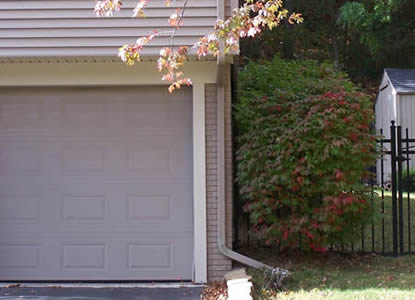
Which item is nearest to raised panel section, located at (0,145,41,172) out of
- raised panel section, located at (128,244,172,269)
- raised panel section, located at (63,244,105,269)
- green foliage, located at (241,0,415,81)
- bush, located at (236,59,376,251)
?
raised panel section, located at (63,244,105,269)

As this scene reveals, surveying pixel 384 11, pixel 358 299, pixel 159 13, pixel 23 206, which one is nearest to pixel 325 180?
pixel 358 299

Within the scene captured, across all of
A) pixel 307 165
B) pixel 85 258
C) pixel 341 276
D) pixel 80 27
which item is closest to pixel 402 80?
pixel 307 165

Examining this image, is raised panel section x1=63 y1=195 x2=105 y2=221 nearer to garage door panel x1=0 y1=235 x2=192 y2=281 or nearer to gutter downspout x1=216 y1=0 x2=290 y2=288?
garage door panel x1=0 y1=235 x2=192 y2=281

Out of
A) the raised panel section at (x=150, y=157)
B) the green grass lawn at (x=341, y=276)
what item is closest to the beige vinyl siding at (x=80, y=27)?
the raised panel section at (x=150, y=157)

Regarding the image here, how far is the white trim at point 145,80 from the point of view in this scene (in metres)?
6.58

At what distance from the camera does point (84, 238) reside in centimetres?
→ 681

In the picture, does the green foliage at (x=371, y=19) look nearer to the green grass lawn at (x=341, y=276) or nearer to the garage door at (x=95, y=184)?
→ the green grass lawn at (x=341, y=276)

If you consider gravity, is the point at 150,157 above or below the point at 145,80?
below

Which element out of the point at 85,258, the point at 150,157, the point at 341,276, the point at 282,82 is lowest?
the point at 341,276

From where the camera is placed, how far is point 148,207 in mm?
6801

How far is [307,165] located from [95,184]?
263 cm

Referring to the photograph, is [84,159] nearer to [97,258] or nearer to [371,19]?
[97,258]

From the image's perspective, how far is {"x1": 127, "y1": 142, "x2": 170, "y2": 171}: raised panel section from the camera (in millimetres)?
6824

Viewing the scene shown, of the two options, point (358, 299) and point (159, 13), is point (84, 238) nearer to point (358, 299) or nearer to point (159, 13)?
point (159, 13)
